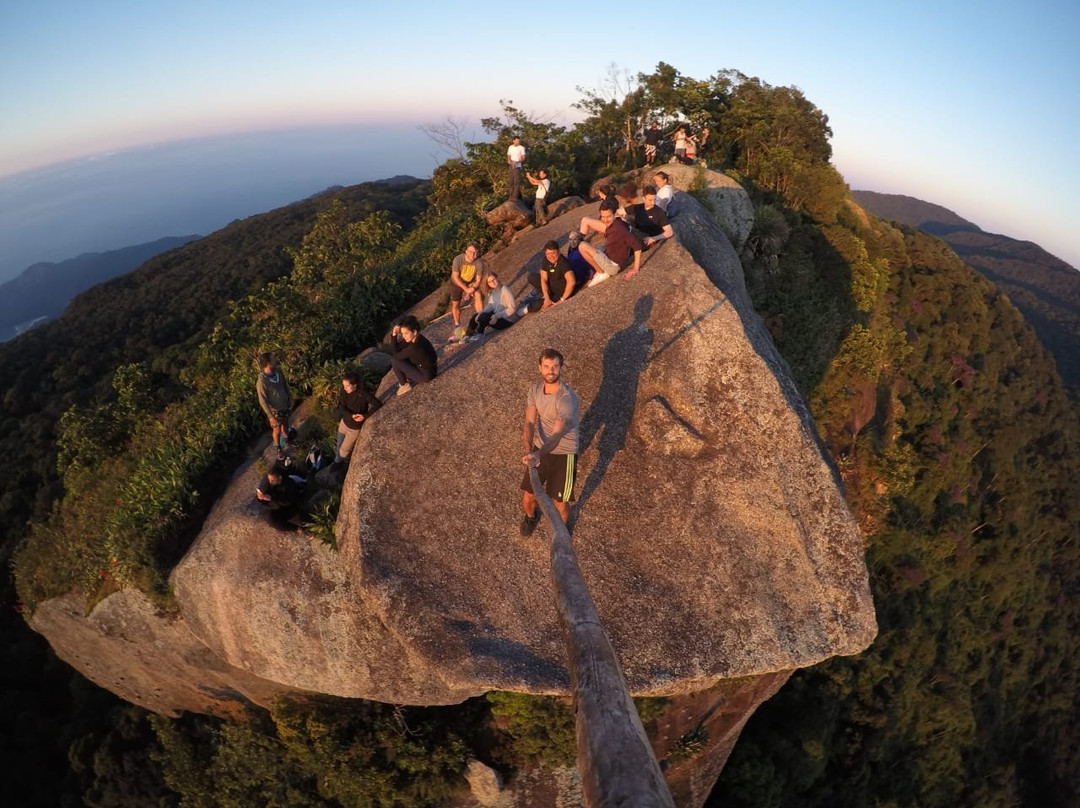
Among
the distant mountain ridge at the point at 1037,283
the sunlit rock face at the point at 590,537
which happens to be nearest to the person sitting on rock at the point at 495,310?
the sunlit rock face at the point at 590,537

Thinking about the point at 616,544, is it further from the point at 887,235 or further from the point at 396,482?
the point at 887,235

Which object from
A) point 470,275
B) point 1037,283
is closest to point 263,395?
point 470,275

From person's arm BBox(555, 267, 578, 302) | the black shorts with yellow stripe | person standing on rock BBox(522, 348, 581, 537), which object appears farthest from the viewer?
person's arm BBox(555, 267, 578, 302)

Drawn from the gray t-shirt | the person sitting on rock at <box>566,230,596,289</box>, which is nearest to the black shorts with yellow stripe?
the gray t-shirt

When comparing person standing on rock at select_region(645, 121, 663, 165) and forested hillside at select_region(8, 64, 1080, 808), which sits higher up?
person standing on rock at select_region(645, 121, 663, 165)

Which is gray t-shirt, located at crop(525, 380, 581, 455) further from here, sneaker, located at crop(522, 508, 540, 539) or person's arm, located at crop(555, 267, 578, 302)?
person's arm, located at crop(555, 267, 578, 302)

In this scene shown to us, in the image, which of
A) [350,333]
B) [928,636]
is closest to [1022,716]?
[928,636]
